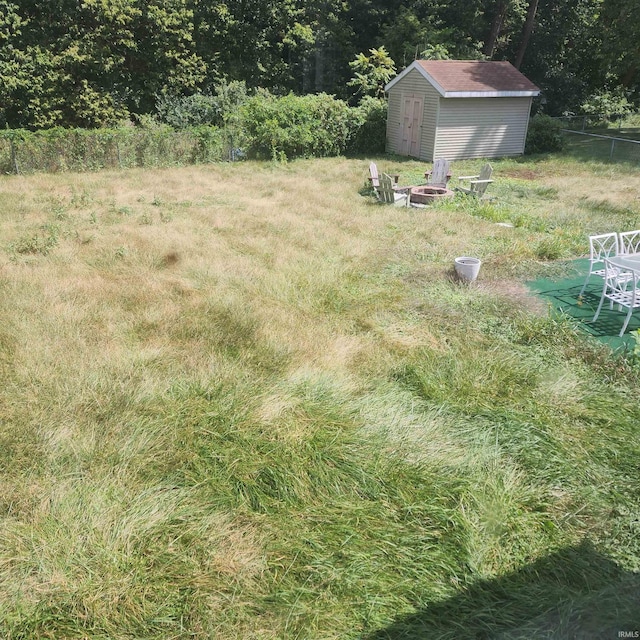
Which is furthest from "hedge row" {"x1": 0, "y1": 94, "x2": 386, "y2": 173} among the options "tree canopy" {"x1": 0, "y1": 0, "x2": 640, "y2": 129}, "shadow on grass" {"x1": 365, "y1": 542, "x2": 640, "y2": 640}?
"shadow on grass" {"x1": 365, "y1": 542, "x2": 640, "y2": 640}

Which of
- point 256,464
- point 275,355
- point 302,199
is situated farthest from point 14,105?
point 256,464

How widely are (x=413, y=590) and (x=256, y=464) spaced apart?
1.34m

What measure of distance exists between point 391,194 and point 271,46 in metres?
20.6

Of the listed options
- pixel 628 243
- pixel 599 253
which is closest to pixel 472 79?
pixel 628 243

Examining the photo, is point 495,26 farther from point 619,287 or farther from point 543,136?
point 619,287

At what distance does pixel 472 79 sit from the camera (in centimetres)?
Result: 1783

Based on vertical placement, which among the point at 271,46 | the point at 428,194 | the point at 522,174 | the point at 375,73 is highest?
the point at 271,46

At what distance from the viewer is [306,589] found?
281 cm

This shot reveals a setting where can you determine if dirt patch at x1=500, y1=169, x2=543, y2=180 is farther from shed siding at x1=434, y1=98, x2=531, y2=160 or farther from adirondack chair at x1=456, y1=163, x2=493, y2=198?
adirondack chair at x1=456, y1=163, x2=493, y2=198

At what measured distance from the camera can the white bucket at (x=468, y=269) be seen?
283 inches

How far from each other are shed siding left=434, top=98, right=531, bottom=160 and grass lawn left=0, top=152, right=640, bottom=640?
11.3 m

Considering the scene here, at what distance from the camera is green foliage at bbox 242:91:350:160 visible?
685 inches

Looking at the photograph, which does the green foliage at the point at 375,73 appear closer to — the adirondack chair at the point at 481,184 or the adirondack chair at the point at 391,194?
the adirondack chair at the point at 481,184

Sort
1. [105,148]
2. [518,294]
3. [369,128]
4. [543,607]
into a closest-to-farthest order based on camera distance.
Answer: [543,607] < [518,294] < [105,148] < [369,128]
